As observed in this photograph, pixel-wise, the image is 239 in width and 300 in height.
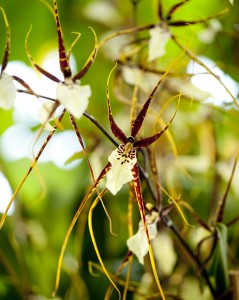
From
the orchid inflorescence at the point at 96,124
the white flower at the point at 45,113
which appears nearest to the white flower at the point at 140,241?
the orchid inflorescence at the point at 96,124

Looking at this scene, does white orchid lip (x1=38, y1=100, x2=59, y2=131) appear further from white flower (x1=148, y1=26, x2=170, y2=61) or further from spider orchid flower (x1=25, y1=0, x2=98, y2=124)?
white flower (x1=148, y1=26, x2=170, y2=61)

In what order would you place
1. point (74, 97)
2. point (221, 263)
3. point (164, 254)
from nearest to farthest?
point (74, 97), point (221, 263), point (164, 254)

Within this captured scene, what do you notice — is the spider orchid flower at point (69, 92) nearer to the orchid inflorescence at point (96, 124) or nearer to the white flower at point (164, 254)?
the orchid inflorescence at point (96, 124)

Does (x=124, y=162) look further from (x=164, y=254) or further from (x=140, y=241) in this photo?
(x=164, y=254)

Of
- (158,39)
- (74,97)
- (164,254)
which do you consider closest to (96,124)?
(74,97)

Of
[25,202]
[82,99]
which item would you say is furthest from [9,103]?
[25,202]

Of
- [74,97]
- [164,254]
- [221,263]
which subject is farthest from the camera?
[164,254]
